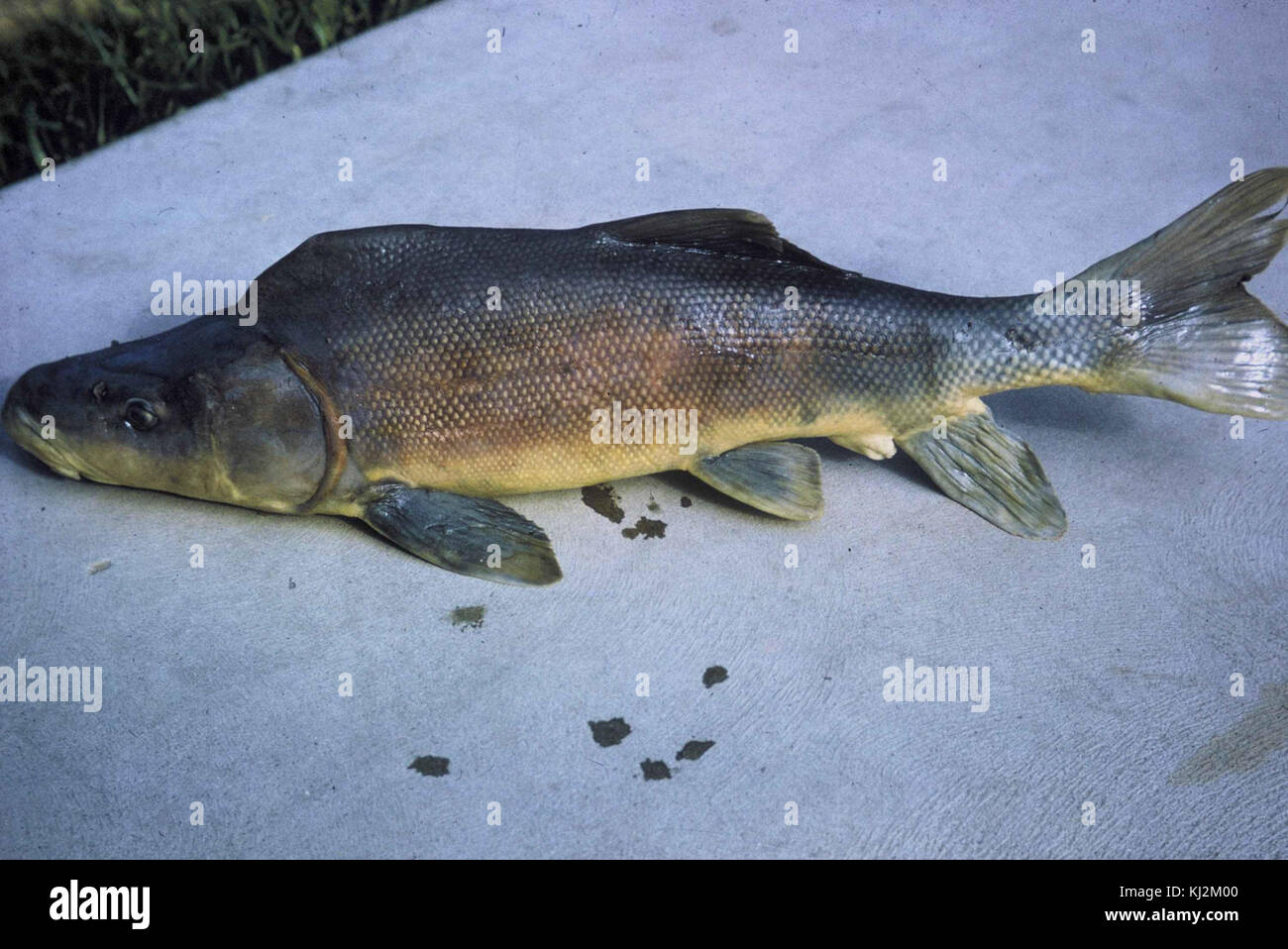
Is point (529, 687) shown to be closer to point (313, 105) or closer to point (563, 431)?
point (563, 431)

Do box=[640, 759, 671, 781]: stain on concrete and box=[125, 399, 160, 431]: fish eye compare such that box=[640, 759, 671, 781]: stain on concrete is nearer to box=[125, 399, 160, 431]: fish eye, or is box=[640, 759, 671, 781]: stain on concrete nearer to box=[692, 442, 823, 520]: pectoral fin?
box=[692, 442, 823, 520]: pectoral fin

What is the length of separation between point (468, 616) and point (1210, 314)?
7.37ft

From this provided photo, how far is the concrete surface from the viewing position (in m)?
2.64

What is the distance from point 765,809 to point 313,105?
407cm

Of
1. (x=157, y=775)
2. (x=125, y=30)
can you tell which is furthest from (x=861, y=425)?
(x=125, y=30)

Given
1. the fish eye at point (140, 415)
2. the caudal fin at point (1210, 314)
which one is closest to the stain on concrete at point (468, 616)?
the fish eye at point (140, 415)

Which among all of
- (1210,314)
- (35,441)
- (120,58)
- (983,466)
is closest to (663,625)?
(983,466)

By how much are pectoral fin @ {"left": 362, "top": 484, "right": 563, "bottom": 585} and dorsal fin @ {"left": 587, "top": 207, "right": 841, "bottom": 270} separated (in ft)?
2.96

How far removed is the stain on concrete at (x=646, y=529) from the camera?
3332mm

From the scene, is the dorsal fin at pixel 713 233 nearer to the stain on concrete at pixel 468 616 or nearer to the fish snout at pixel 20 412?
the stain on concrete at pixel 468 616

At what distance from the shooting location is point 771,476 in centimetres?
329

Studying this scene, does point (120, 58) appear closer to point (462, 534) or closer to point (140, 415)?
point (140, 415)

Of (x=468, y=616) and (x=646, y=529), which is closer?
(x=468, y=616)

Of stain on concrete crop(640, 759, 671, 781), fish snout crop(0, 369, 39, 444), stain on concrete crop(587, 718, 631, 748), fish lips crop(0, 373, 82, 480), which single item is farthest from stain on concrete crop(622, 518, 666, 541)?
fish snout crop(0, 369, 39, 444)
